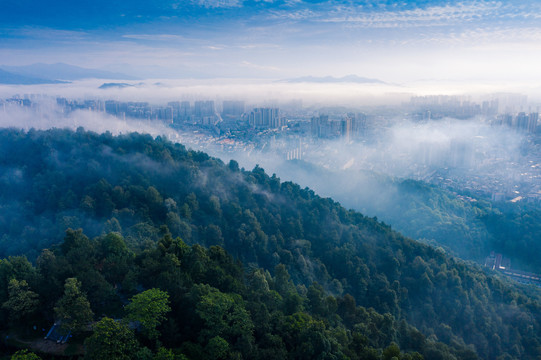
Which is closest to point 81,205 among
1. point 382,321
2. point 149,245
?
point 149,245

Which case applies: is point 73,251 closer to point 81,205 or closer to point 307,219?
point 81,205

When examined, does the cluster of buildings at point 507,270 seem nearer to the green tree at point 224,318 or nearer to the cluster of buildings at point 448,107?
the green tree at point 224,318

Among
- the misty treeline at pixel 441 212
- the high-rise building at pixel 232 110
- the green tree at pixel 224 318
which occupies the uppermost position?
the high-rise building at pixel 232 110

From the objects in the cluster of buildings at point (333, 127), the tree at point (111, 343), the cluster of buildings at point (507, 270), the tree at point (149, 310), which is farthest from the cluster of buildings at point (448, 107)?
the tree at point (111, 343)

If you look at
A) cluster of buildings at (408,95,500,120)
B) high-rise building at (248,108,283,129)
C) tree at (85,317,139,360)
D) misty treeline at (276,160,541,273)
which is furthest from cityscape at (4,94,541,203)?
tree at (85,317,139,360)

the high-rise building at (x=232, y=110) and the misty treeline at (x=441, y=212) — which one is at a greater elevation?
the high-rise building at (x=232, y=110)

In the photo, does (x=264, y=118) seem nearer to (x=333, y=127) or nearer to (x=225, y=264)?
(x=333, y=127)
